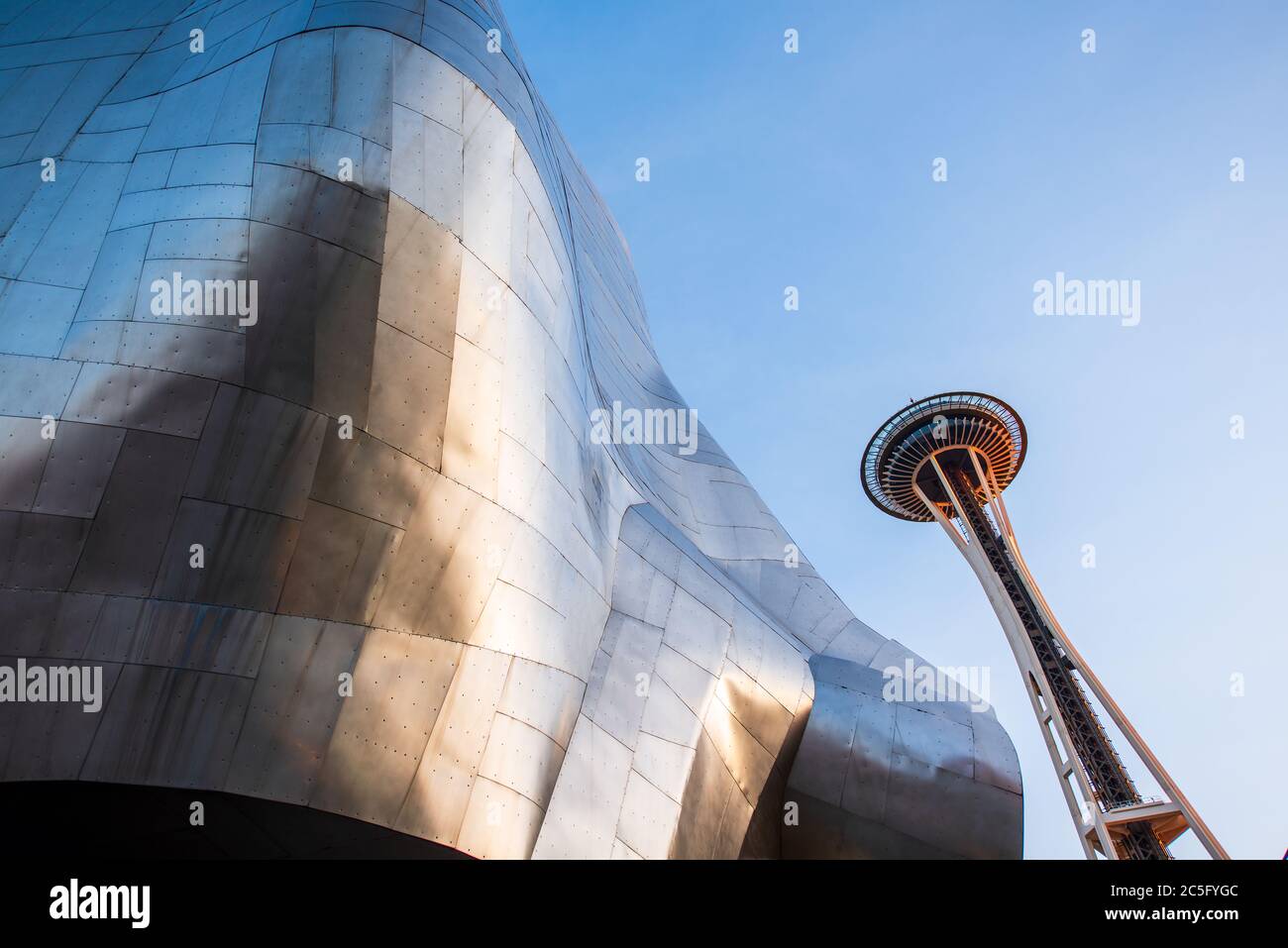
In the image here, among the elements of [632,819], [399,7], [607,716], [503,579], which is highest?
[399,7]

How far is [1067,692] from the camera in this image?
5222 centimetres

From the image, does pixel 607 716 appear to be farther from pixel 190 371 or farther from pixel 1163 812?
pixel 1163 812

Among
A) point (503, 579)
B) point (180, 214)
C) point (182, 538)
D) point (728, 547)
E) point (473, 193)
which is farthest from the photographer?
point (728, 547)

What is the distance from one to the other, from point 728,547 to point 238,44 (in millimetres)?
13554

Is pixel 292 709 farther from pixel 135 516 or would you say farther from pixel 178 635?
pixel 135 516

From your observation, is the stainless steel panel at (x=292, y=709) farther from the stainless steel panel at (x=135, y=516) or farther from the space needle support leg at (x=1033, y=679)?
the space needle support leg at (x=1033, y=679)

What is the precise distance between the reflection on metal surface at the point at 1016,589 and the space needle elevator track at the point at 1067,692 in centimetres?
6

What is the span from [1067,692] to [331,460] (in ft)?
177

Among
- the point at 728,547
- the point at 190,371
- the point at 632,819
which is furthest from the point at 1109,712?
the point at 190,371

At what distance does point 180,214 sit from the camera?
364 inches

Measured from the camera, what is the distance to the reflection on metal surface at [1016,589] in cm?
4281

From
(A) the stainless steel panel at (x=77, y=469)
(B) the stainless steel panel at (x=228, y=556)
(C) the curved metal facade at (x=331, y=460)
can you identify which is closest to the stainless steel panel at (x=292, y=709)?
(C) the curved metal facade at (x=331, y=460)

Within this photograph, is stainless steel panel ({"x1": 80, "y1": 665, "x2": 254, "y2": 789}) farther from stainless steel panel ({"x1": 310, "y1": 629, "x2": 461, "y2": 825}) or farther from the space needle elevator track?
the space needle elevator track

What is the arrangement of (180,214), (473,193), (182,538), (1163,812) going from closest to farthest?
1. (182,538)
2. (180,214)
3. (473,193)
4. (1163,812)
